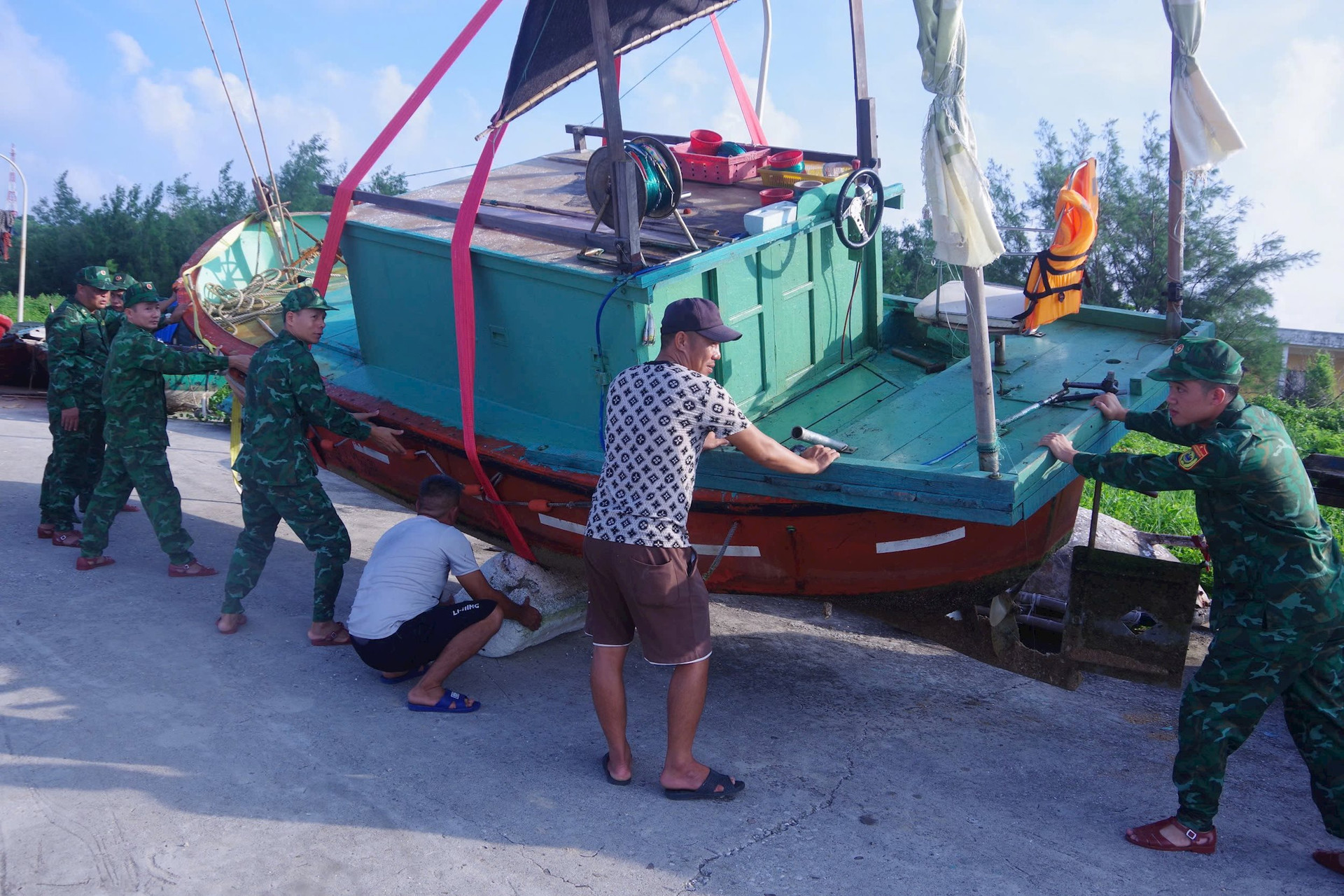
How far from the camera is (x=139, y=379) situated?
5418 mm

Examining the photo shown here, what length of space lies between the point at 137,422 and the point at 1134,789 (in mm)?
4930

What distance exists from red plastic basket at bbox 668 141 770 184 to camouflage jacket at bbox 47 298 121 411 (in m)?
3.42

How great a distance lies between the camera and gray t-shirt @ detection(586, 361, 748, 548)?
339cm

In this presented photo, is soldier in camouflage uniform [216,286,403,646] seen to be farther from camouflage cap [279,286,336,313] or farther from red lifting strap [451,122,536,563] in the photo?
red lifting strap [451,122,536,563]

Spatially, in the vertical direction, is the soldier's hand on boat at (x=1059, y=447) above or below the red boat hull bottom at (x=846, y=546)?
above

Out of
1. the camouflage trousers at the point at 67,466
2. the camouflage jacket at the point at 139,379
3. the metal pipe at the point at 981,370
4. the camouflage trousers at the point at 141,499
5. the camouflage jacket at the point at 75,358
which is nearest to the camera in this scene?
the metal pipe at the point at 981,370

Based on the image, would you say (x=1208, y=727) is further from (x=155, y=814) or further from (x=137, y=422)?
(x=137, y=422)

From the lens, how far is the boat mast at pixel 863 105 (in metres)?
5.46

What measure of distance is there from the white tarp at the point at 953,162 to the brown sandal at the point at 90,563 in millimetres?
4703

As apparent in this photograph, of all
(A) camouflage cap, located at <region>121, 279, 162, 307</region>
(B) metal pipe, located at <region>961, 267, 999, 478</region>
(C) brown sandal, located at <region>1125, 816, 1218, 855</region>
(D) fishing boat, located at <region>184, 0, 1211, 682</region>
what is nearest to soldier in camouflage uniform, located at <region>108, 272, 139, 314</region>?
(A) camouflage cap, located at <region>121, 279, 162, 307</region>

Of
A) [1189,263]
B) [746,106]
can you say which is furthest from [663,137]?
[1189,263]

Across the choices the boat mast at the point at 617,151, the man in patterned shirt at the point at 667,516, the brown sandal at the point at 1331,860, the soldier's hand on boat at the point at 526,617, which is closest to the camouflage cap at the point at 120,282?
the soldier's hand on boat at the point at 526,617

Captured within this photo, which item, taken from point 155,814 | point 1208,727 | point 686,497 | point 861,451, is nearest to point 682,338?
point 686,497

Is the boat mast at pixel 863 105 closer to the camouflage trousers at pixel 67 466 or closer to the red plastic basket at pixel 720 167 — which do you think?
the red plastic basket at pixel 720 167
